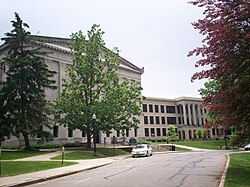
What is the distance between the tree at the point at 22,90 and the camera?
105ft

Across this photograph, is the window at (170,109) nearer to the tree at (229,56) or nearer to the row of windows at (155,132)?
the row of windows at (155,132)

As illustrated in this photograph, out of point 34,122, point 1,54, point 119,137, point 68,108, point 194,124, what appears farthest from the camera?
point 194,124

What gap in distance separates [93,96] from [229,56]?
90.7ft

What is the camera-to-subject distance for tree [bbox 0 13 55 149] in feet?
105

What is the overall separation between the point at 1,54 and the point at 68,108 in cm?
2195

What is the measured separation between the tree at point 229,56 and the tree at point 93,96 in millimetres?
22081

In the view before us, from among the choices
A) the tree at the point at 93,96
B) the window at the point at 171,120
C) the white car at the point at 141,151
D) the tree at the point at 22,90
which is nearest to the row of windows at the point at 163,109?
the window at the point at 171,120

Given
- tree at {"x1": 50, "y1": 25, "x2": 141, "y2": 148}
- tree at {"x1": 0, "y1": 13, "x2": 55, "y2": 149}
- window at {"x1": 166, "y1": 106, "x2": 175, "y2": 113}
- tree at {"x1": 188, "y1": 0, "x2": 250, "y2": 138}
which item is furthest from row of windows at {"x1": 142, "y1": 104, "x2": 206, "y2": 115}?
tree at {"x1": 188, "y1": 0, "x2": 250, "y2": 138}

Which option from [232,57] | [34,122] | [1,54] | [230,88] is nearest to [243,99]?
[230,88]

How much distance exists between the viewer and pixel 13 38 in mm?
34156

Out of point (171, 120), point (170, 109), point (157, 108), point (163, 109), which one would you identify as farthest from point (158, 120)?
point (170, 109)

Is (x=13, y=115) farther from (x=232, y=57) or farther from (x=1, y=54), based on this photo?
(x=232, y=57)

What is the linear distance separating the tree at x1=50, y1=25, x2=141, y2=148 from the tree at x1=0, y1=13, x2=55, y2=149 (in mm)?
3014

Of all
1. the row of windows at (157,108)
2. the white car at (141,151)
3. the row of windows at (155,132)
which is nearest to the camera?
the white car at (141,151)
